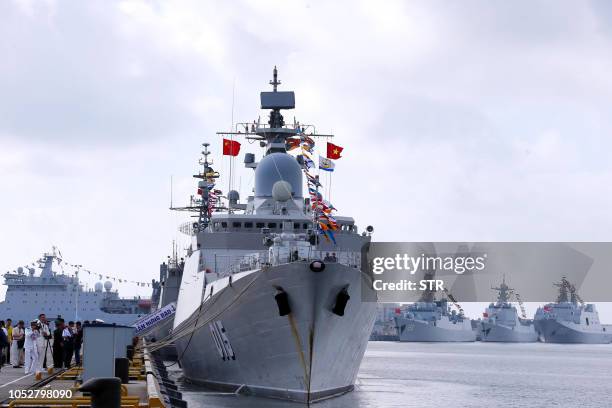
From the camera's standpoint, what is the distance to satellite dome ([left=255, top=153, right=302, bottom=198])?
3312cm

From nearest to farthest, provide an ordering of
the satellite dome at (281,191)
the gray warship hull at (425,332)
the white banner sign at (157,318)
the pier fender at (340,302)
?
the pier fender at (340,302)
the satellite dome at (281,191)
the white banner sign at (157,318)
the gray warship hull at (425,332)

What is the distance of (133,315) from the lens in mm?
81375

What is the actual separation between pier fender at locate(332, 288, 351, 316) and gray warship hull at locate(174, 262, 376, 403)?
0.13 m

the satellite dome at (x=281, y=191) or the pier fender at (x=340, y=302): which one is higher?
the satellite dome at (x=281, y=191)

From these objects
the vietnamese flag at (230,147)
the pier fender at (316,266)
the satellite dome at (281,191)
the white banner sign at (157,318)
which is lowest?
the white banner sign at (157,318)

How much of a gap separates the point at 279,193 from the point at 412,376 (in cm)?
2416

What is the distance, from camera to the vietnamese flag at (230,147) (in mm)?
36969

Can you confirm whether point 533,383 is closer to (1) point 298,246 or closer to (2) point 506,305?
(1) point 298,246

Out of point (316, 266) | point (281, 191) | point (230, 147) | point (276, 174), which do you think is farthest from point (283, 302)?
point (230, 147)

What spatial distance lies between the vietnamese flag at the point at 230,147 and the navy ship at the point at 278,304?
5820mm

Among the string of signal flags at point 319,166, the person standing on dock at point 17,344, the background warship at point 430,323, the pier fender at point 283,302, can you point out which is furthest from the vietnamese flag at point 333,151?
the background warship at point 430,323

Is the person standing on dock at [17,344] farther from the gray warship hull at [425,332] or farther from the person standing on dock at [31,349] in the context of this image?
the gray warship hull at [425,332]

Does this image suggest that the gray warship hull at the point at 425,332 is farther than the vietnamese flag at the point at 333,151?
Yes

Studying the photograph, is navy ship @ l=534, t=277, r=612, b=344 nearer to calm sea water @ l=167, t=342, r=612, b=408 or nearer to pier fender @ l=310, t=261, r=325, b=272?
calm sea water @ l=167, t=342, r=612, b=408
